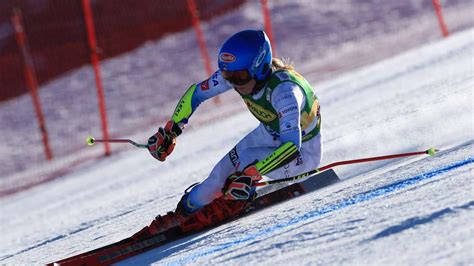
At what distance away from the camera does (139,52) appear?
1683 centimetres

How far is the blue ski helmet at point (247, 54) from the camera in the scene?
536 cm

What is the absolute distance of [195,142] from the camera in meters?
11.1

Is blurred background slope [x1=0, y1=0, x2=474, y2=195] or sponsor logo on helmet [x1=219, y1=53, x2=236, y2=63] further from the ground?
blurred background slope [x1=0, y1=0, x2=474, y2=195]

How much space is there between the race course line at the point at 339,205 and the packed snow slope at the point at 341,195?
13mm

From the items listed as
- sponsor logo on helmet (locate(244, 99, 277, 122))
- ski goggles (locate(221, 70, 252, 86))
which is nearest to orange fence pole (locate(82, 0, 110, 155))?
sponsor logo on helmet (locate(244, 99, 277, 122))

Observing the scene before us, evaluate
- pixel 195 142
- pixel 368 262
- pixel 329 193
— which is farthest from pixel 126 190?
pixel 368 262

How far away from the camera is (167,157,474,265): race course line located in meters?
4.63

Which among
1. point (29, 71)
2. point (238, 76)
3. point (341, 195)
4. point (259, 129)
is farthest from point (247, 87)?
point (29, 71)

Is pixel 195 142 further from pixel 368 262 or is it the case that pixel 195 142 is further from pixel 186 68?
pixel 368 262

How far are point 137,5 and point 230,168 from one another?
37.3 feet

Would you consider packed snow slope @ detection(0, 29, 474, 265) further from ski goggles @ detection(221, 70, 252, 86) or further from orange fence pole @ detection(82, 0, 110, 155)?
orange fence pole @ detection(82, 0, 110, 155)

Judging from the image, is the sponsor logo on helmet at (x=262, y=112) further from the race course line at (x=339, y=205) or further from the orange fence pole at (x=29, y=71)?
the orange fence pole at (x=29, y=71)

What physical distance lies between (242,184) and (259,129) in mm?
1104

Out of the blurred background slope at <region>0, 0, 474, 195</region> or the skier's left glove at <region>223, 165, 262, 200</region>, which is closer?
the skier's left glove at <region>223, 165, 262, 200</region>
